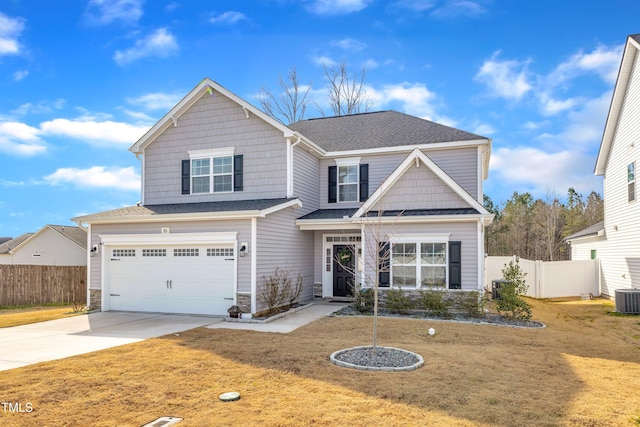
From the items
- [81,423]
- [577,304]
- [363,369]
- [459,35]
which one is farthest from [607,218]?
[81,423]

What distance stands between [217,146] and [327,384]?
11.9 m

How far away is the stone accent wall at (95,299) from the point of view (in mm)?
15236

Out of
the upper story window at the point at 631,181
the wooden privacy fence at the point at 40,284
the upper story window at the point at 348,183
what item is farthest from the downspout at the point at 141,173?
the upper story window at the point at 631,181

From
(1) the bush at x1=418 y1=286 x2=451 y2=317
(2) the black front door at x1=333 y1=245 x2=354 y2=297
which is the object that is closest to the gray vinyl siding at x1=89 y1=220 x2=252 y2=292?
(2) the black front door at x1=333 y1=245 x2=354 y2=297

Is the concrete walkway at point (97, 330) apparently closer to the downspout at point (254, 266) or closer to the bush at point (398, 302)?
the downspout at point (254, 266)

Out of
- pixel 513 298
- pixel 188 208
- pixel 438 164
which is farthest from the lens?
pixel 438 164

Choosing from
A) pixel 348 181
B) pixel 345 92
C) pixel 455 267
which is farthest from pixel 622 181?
pixel 345 92

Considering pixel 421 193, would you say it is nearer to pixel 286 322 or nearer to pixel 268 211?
pixel 268 211

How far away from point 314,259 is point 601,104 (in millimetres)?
17248

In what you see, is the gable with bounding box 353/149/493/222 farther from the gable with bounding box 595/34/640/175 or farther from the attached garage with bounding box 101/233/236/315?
the gable with bounding box 595/34/640/175

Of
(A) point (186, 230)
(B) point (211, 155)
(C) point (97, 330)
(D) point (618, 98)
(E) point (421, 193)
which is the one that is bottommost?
(C) point (97, 330)

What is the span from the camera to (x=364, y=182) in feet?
57.9

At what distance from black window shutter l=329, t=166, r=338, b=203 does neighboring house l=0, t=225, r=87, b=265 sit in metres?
20.0

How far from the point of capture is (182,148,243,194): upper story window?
640 inches
